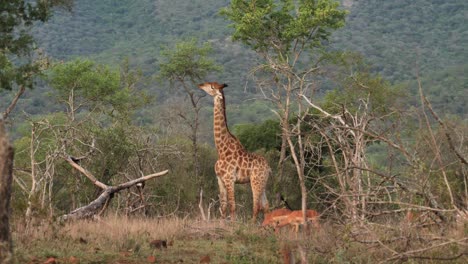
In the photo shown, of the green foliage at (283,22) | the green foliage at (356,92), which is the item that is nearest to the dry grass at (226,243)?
the green foliage at (356,92)

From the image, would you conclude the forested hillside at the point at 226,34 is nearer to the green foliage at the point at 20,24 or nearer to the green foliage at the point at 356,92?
the green foliage at the point at 356,92

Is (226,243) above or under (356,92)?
above

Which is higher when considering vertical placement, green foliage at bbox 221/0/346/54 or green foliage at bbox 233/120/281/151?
green foliage at bbox 221/0/346/54

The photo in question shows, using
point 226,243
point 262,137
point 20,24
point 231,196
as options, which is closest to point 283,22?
point 262,137

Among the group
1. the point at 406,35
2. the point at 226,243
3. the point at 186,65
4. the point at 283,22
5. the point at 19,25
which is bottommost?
the point at 406,35

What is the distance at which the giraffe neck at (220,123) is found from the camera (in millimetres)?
16000

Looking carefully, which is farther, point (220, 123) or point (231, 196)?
point (220, 123)

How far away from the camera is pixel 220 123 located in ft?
53.2

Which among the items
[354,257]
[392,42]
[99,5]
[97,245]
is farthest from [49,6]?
[99,5]

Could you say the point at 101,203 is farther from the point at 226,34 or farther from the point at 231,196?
the point at 226,34

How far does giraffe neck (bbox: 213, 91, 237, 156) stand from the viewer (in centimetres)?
1600

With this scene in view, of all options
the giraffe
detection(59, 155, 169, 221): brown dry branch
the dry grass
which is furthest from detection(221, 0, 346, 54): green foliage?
the dry grass

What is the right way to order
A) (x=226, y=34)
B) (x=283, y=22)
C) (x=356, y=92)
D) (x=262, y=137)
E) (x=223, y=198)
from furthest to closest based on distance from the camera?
(x=226, y=34) → (x=356, y=92) → (x=283, y=22) → (x=262, y=137) → (x=223, y=198)

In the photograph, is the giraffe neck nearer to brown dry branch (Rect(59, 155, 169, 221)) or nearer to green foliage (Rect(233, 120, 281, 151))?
brown dry branch (Rect(59, 155, 169, 221))
